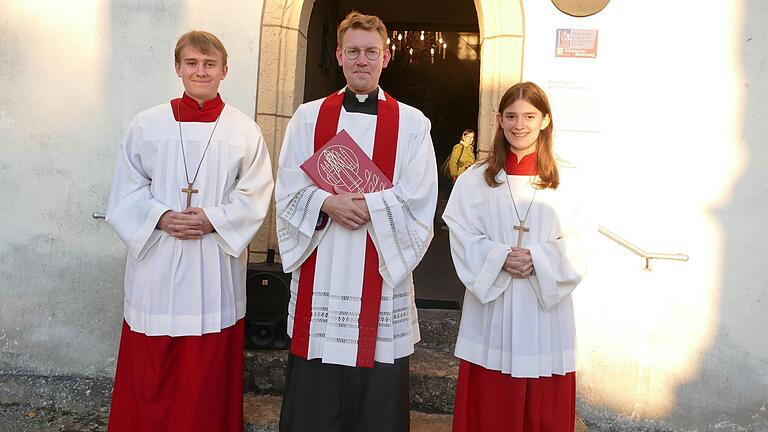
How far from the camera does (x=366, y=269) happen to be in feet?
8.73

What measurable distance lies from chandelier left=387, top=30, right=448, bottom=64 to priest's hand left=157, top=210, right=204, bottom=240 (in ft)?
30.8

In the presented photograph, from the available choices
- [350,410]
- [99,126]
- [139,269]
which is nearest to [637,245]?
[350,410]

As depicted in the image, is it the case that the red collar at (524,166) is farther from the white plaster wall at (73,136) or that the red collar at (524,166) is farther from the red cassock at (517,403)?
the white plaster wall at (73,136)

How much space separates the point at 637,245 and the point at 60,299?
3956 millimetres

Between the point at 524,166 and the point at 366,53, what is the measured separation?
2.82 feet

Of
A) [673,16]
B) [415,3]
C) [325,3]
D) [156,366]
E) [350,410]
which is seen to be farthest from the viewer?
[415,3]

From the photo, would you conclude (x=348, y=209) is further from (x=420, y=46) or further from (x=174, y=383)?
(x=420, y=46)

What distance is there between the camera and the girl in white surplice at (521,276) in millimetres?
2609

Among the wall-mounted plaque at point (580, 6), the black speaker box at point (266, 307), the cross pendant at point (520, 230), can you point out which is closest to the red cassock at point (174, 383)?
the black speaker box at point (266, 307)

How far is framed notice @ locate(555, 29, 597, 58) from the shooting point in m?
3.93

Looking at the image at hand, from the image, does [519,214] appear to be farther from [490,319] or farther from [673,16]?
[673,16]

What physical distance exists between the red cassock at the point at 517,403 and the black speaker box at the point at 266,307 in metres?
1.46

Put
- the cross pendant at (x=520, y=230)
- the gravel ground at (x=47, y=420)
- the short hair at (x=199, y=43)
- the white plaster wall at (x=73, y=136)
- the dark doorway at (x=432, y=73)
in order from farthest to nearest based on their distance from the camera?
the dark doorway at (x=432, y=73)
the white plaster wall at (x=73, y=136)
the gravel ground at (x=47, y=420)
the short hair at (x=199, y=43)
the cross pendant at (x=520, y=230)

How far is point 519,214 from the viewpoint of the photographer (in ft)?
8.87
